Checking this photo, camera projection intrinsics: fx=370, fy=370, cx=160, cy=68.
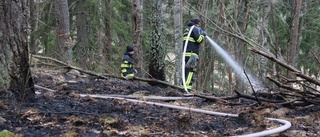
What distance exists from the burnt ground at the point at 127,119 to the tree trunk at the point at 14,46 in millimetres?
271

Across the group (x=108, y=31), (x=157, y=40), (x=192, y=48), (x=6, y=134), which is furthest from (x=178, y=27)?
(x=6, y=134)

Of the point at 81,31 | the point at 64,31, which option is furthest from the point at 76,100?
the point at 81,31

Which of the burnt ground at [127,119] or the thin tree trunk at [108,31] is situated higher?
the thin tree trunk at [108,31]

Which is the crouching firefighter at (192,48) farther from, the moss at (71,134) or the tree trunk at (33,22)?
the tree trunk at (33,22)

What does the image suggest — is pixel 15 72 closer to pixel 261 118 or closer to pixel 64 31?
pixel 261 118

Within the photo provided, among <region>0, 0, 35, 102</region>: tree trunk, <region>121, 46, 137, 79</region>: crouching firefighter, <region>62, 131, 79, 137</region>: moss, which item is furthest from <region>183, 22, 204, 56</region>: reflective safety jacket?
<region>62, 131, 79, 137</region>: moss

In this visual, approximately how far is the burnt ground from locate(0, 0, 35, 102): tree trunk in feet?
0.89

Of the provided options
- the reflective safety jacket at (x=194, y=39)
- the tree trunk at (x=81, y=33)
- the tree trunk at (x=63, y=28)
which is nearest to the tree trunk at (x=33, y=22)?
the tree trunk at (x=81, y=33)

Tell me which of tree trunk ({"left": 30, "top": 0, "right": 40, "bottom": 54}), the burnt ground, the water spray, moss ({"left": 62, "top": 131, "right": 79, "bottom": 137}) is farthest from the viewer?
tree trunk ({"left": 30, "top": 0, "right": 40, "bottom": 54})

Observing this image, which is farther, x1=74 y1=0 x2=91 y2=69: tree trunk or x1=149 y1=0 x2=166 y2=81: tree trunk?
x1=74 y1=0 x2=91 y2=69: tree trunk

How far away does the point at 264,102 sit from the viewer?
547cm

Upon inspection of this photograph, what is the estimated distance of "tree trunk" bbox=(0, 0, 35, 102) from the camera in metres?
4.44

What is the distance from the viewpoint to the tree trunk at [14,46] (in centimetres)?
444

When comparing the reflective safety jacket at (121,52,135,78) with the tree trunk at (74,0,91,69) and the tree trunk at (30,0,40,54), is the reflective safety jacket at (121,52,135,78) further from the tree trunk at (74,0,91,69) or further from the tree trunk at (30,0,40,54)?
the tree trunk at (30,0,40,54)
